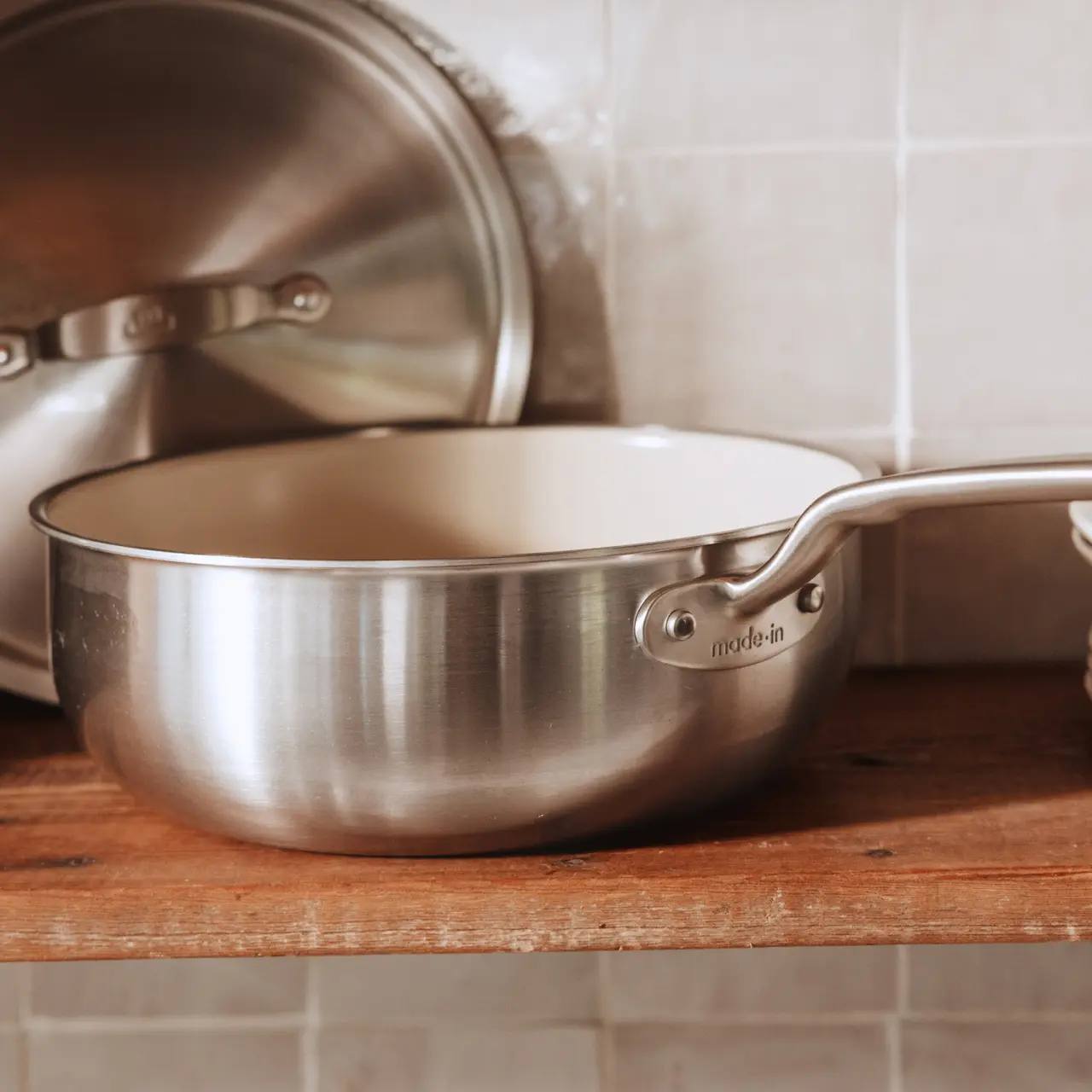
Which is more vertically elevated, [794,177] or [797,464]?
[794,177]

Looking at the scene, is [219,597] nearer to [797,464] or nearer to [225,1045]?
[797,464]

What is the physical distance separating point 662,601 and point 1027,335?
370 mm

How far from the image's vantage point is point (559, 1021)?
0.75m

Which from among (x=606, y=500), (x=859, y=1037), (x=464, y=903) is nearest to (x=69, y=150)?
(x=606, y=500)

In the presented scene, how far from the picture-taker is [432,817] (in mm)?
448

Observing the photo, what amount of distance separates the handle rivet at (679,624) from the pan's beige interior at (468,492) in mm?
196

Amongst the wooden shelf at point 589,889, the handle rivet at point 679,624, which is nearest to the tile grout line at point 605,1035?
the wooden shelf at point 589,889

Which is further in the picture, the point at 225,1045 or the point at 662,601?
the point at 225,1045

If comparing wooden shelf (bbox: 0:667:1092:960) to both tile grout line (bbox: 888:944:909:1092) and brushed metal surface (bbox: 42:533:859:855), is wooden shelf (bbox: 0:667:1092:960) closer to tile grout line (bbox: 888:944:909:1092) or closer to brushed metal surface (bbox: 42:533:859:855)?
brushed metal surface (bbox: 42:533:859:855)

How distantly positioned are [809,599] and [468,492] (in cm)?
26

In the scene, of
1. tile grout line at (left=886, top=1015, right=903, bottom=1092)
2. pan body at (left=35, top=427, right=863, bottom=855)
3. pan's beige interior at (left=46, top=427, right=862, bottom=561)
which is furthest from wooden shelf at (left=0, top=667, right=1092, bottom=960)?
tile grout line at (left=886, top=1015, right=903, bottom=1092)

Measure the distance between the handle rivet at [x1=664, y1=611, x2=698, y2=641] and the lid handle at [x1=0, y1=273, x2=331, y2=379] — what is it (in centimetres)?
34

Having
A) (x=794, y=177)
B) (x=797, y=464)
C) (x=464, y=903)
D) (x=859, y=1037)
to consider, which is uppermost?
(x=794, y=177)

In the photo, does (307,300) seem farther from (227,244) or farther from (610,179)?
(610,179)
